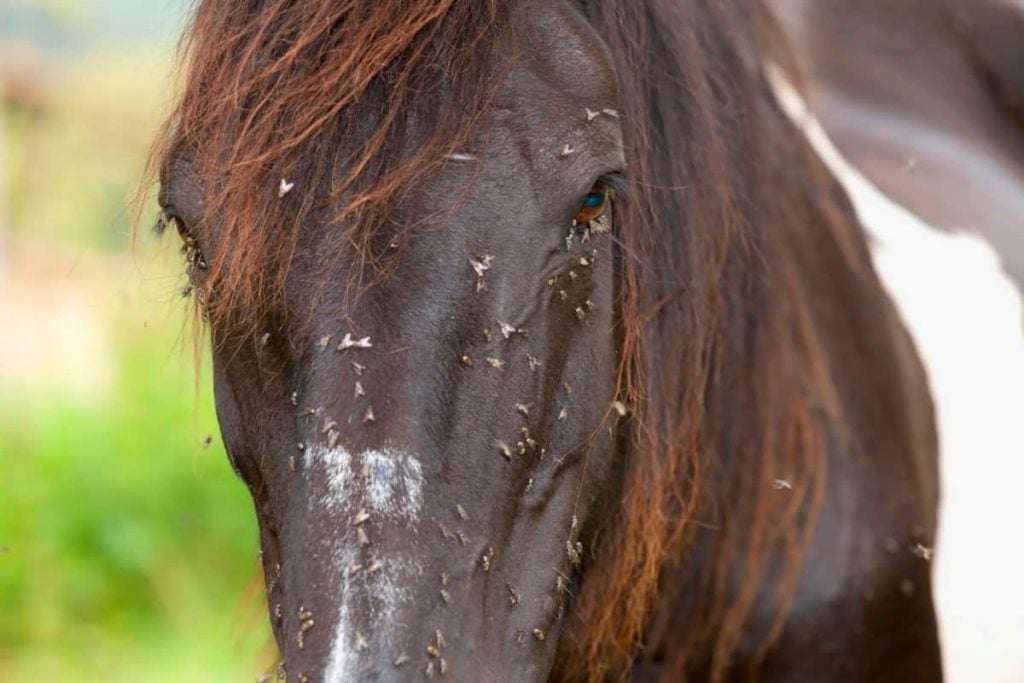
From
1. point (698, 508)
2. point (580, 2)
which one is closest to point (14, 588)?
point (698, 508)

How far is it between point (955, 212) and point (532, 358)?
4.14 feet

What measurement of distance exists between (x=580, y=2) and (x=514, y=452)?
574mm

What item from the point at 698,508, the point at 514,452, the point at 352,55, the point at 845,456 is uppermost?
the point at 352,55

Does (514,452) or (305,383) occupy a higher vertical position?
(305,383)

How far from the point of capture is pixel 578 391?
1.40m

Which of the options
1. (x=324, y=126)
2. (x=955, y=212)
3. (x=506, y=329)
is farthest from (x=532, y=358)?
(x=955, y=212)

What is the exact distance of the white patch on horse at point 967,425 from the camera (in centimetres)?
190

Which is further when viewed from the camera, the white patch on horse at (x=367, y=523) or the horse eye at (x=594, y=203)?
the horse eye at (x=594, y=203)

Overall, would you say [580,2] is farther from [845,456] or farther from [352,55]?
[845,456]

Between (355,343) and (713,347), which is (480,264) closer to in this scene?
(355,343)

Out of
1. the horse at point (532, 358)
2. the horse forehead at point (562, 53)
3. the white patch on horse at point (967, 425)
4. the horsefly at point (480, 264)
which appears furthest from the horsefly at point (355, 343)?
the white patch on horse at point (967, 425)

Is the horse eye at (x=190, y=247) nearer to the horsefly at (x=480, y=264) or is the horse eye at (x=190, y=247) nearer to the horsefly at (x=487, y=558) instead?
the horsefly at (x=480, y=264)

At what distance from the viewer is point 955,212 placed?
227 centimetres

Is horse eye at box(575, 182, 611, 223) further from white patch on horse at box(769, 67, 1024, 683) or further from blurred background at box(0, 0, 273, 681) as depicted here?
blurred background at box(0, 0, 273, 681)
